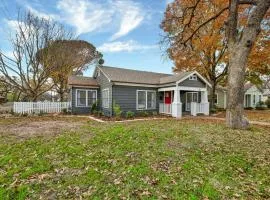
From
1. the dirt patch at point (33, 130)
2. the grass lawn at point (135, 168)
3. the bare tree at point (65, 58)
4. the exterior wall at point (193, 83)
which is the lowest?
the grass lawn at point (135, 168)

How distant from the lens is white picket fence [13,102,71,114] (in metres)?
16.8

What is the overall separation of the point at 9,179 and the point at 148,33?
48.2 ft

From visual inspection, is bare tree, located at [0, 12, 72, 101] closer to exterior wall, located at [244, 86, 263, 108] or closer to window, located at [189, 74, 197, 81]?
window, located at [189, 74, 197, 81]

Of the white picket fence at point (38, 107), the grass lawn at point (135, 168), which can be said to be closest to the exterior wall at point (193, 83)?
the grass lawn at point (135, 168)

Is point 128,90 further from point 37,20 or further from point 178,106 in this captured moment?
point 37,20

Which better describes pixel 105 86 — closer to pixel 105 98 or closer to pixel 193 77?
pixel 105 98

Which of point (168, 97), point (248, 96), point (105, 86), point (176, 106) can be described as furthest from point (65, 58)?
point (248, 96)

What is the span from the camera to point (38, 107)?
688 inches

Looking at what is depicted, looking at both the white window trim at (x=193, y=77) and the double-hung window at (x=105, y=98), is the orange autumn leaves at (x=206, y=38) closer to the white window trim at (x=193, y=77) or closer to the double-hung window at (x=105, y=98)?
the white window trim at (x=193, y=77)

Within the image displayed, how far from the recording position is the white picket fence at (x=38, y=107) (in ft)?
55.0

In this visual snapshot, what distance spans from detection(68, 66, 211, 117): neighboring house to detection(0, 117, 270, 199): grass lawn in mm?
8902

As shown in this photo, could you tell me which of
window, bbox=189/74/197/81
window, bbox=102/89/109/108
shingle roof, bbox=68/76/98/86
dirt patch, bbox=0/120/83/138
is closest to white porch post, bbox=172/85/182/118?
window, bbox=189/74/197/81

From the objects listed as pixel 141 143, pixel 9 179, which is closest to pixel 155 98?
pixel 141 143

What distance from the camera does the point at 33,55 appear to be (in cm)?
1964
